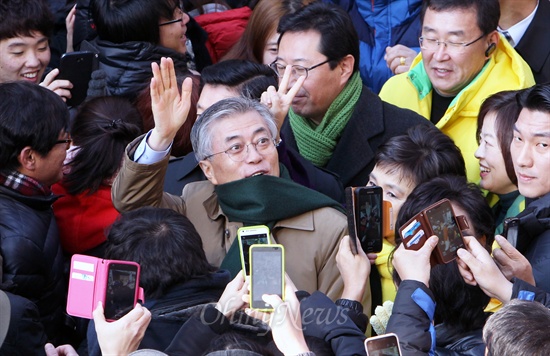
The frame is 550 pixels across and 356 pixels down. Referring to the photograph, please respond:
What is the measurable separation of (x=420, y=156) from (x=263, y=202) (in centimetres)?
78

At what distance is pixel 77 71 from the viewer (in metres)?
4.84

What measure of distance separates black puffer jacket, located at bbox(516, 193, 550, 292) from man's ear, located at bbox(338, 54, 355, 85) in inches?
56.9

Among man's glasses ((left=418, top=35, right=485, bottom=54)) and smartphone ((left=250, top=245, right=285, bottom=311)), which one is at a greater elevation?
man's glasses ((left=418, top=35, right=485, bottom=54))

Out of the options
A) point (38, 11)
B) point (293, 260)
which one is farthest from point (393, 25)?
point (293, 260)

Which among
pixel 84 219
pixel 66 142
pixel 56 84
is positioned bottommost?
pixel 84 219

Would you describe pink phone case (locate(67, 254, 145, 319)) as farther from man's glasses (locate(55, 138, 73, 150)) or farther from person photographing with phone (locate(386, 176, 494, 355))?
man's glasses (locate(55, 138, 73, 150))

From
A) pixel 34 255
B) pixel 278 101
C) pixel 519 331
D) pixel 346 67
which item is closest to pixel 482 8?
pixel 346 67

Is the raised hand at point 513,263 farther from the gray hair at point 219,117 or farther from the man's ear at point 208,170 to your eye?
the man's ear at point 208,170

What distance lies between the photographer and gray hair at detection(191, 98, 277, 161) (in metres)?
3.86

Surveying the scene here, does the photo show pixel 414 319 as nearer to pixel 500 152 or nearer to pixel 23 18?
pixel 500 152

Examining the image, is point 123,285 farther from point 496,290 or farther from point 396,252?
point 496,290

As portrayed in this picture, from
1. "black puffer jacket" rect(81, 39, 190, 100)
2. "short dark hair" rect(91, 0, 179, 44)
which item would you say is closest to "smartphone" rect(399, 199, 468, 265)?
"black puffer jacket" rect(81, 39, 190, 100)

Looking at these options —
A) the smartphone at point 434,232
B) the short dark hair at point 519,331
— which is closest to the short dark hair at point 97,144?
the smartphone at point 434,232

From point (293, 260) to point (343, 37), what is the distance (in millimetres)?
1539
